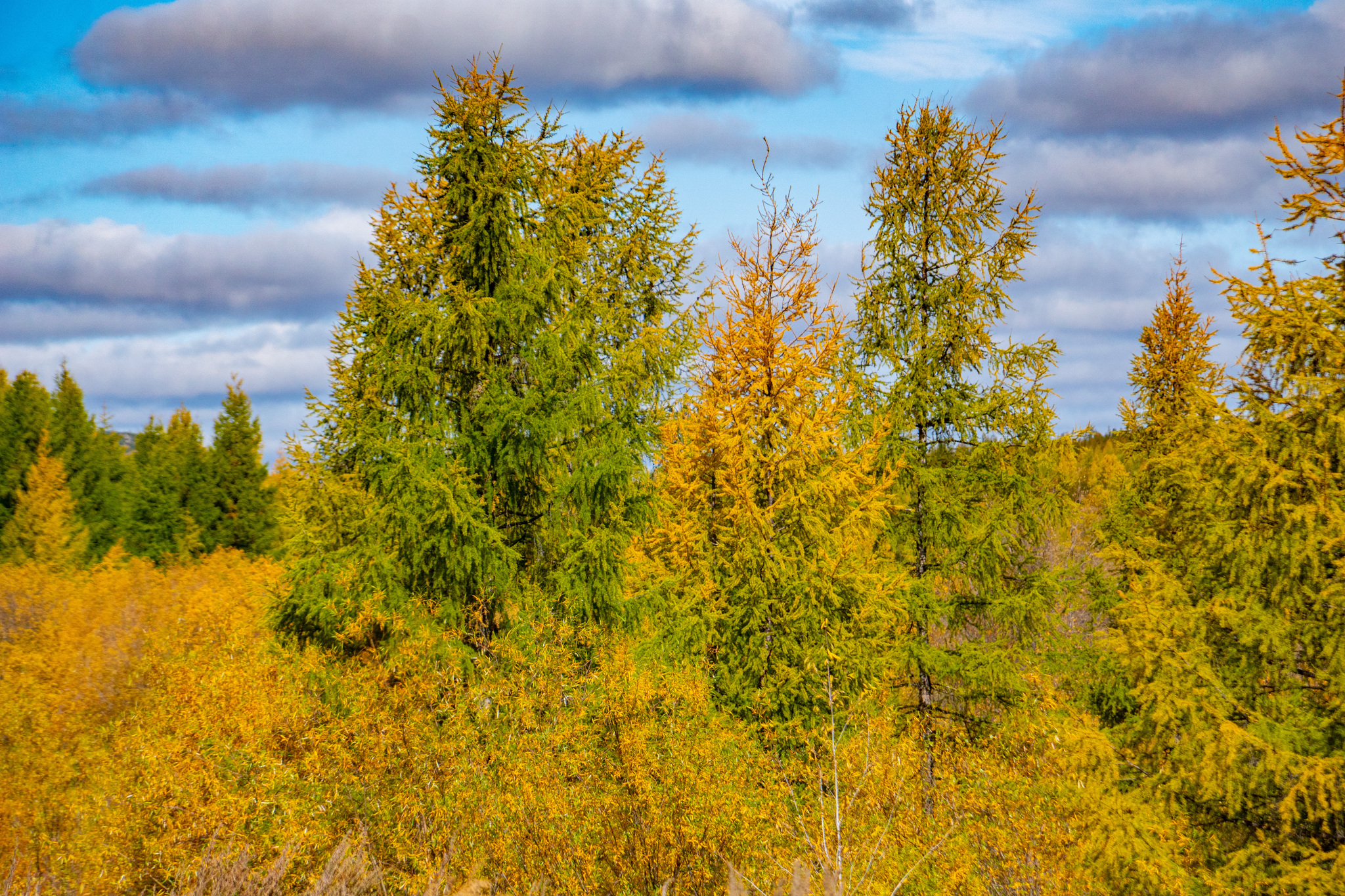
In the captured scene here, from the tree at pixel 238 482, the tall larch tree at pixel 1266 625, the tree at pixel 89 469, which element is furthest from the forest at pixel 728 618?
the tree at pixel 89 469

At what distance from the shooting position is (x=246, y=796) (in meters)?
9.19

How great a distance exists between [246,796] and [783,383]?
8.25 metres

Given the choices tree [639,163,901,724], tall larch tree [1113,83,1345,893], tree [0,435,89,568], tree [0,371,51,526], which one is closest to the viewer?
tall larch tree [1113,83,1345,893]

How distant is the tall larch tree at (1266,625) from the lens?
724cm

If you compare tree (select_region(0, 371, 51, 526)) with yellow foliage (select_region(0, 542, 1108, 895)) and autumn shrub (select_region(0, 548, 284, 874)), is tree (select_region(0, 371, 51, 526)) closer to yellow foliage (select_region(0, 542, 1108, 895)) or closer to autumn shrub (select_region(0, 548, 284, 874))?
autumn shrub (select_region(0, 548, 284, 874))

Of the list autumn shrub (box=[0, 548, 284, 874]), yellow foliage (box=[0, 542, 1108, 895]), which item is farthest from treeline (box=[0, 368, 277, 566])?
yellow foliage (box=[0, 542, 1108, 895])

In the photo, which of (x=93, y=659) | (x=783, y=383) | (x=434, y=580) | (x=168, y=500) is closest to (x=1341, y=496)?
(x=783, y=383)

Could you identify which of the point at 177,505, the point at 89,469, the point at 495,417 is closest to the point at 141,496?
the point at 177,505

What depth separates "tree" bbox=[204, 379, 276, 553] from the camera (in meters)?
35.4

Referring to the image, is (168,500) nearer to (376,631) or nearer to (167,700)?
(376,631)

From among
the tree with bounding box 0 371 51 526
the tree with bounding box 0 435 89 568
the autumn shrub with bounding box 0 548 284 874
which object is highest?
the tree with bounding box 0 371 51 526

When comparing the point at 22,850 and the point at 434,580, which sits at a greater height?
the point at 434,580

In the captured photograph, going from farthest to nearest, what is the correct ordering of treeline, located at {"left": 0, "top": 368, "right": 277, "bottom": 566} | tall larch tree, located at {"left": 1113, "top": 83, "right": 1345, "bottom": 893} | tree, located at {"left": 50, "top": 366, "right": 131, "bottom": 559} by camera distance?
1. tree, located at {"left": 50, "top": 366, "right": 131, "bottom": 559}
2. treeline, located at {"left": 0, "top": 368, "right": 277, "bottom": 566}
3. tall larch tree, located at {"left": 1113, "top": 83, "right": 1345, "bottom": 893}

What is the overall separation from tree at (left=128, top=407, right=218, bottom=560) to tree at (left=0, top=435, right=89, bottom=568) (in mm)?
2413
